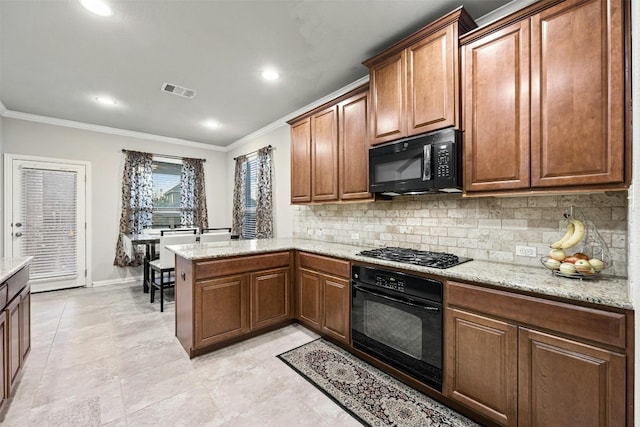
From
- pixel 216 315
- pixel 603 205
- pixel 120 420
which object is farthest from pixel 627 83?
pixel 120 420

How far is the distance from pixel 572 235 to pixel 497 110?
0.87 m

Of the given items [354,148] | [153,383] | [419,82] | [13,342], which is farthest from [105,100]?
[419,82]

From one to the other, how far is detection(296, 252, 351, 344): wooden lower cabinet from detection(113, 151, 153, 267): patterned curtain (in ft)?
11.9

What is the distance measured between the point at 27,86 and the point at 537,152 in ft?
16.6

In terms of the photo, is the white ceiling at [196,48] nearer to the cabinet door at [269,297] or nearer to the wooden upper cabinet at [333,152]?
the wooden upper cabinet at [333,152]

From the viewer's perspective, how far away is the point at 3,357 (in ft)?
5.52

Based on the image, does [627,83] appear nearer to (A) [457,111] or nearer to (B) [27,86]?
(A) [457,111]

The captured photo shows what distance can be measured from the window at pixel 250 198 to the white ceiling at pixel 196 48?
4.99 ft

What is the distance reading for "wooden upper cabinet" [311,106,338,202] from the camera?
9.87 feet

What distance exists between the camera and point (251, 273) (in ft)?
8.87

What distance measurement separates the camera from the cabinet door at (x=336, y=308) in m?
2.46

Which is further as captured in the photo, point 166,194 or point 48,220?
point 166,194

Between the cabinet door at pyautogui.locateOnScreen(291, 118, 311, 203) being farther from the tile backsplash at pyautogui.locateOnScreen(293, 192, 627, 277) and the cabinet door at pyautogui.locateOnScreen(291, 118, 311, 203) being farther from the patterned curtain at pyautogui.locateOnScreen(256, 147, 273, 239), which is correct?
the patterned curtain at pyautogui.locateOnScreen(256, 147, 273, 239)

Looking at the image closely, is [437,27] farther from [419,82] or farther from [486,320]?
[486,320]
